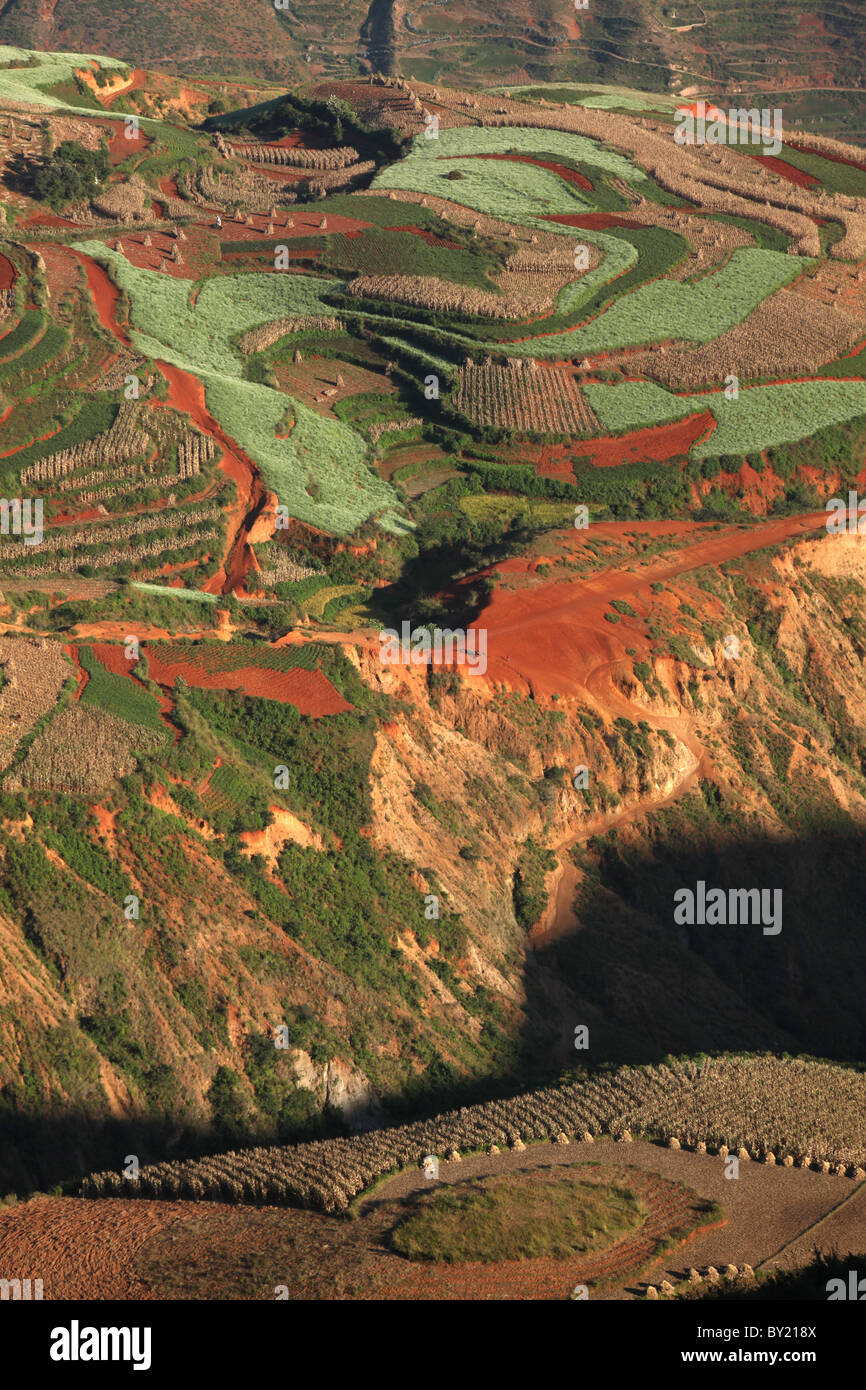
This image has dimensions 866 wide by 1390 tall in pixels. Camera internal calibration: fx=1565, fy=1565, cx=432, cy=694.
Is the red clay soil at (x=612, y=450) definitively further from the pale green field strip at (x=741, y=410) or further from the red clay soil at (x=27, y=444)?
the red clay soil at (x=27, y=444)

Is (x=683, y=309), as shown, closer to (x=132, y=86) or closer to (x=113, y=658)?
(x=113, y=658)

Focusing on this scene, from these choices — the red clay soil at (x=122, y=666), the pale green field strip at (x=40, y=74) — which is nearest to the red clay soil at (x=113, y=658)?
the red clay soil at (x=122, y=666)

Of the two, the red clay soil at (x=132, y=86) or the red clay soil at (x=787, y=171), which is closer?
the red clay soil at (x=787, y=171)

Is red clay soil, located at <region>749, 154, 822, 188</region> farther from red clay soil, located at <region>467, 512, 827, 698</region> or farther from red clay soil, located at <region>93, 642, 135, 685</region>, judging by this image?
red clay soil, located at <region>93, 642, 135, 685</region>

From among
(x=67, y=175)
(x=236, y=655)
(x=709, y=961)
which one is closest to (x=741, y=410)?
(x=709, y=961)

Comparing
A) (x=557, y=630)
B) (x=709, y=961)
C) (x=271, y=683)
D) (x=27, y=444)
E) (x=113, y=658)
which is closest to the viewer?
(x=113, y=658)

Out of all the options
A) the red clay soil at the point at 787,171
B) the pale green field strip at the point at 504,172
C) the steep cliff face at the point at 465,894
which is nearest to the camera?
the steep cliff face at the point at 465,894
